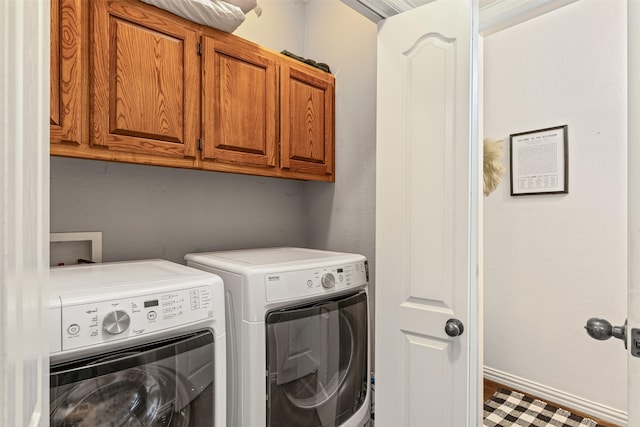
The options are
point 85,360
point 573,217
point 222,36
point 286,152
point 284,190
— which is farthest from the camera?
point 284,190

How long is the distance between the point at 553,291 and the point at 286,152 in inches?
53.5

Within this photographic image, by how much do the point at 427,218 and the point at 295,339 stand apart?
27.9 inches

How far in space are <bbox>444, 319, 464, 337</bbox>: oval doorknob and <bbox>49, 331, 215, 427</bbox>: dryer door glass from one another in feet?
2.76

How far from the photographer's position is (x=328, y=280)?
1.51 meters

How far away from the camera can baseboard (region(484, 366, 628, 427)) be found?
3.77 ft

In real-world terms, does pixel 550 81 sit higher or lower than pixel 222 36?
lower

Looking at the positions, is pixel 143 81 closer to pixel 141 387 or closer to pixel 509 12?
pixel 141 387

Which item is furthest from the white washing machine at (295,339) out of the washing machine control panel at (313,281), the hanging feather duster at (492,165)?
the hanging feather duster at (492,165)

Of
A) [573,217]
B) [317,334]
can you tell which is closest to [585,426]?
[573,217]

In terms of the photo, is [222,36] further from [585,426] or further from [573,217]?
[585,426]

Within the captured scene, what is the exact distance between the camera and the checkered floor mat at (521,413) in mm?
1279

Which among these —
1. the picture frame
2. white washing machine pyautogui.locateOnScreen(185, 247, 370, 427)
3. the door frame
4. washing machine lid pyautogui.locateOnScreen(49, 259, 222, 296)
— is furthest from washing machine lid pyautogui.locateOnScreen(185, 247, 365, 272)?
the door frame

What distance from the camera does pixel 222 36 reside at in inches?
63.8

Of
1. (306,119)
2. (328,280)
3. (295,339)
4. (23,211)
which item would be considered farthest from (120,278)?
(306,119)
